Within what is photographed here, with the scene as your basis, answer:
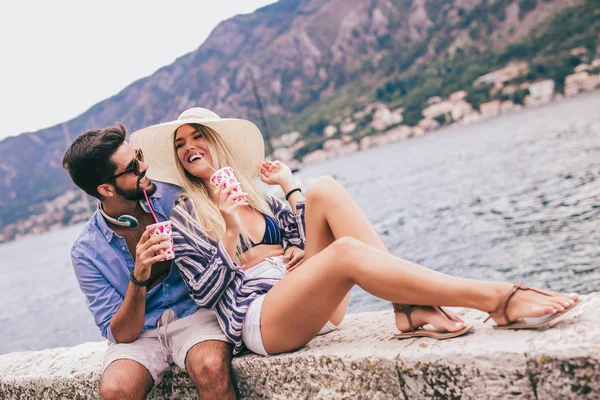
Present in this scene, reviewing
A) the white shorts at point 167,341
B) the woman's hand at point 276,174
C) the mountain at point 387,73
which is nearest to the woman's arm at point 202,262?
the white shorts at point 167,341

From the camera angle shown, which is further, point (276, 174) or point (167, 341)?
point (276, 174)

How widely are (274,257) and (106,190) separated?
1.09 metres

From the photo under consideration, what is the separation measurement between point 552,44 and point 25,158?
18406 centimetres

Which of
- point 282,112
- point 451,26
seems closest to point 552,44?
point 451,26

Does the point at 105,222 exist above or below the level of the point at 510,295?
above

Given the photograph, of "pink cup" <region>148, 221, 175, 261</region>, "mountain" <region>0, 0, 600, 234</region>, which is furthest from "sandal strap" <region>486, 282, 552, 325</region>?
"mountain" <region>0, 0, 600, 234</region>

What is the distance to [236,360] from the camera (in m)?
2.73

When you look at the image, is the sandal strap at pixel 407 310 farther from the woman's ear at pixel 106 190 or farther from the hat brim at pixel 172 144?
the woman's ear at pixel 106 190

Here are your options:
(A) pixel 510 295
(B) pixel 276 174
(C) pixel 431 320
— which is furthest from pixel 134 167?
(A) pixel 510 295

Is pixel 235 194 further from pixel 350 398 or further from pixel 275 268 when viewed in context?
pixel 350 398

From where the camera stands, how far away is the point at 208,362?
101 inches

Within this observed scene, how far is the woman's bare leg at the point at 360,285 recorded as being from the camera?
2045mm

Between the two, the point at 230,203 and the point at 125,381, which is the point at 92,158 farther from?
the point at 125,381

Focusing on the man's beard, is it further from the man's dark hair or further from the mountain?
the mountain
